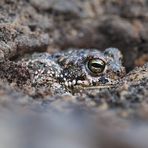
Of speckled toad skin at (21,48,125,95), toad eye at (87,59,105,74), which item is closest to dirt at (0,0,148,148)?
speckled toad skin at (21,48,125,95)

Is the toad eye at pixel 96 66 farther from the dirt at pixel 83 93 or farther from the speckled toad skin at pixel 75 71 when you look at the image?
the dirt at pixel 83 93

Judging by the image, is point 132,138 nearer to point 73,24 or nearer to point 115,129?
point 115,129

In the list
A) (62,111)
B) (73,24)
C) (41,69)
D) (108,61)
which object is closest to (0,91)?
(62,111)

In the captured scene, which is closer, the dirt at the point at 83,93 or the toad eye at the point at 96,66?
the dirt at the point at 83,93

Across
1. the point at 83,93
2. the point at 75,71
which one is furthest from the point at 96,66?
the point at 83,93

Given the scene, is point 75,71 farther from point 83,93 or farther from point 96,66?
point 83,93

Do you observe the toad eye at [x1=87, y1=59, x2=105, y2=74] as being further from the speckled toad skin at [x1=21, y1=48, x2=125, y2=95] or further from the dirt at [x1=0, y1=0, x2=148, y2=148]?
the dirt at [x1=0, y1=0, x2=148, y2=148]

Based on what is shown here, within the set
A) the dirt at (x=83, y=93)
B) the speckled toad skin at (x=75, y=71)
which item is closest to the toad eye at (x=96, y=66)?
the speckled toad skin at (x=75, y=71)
